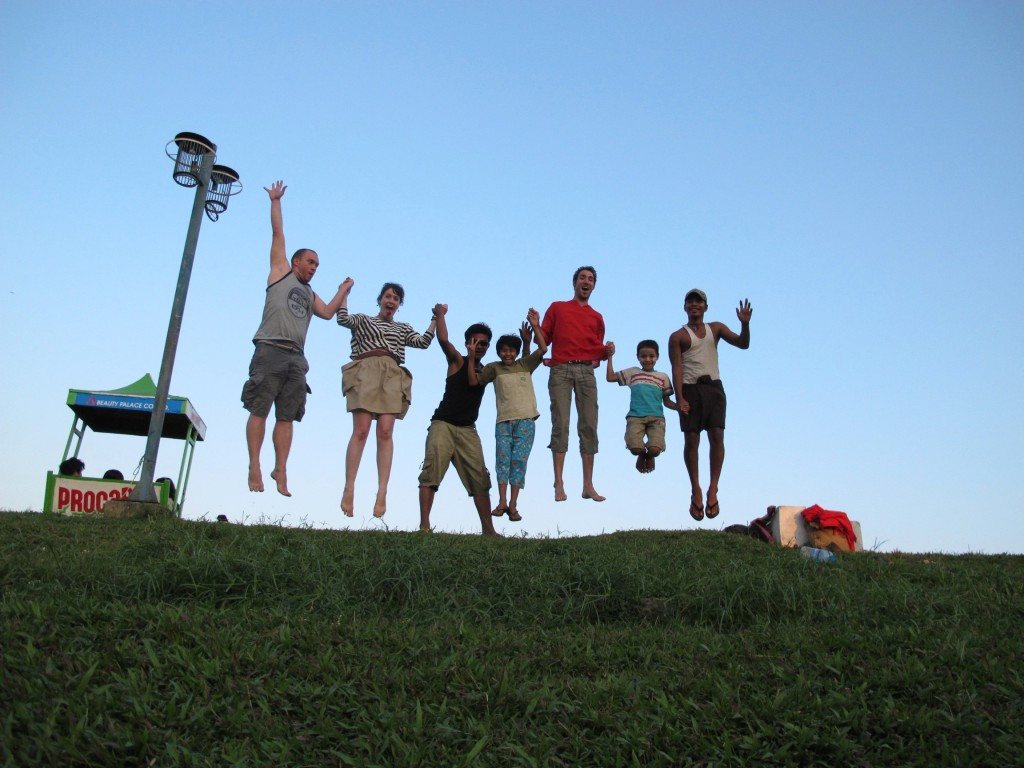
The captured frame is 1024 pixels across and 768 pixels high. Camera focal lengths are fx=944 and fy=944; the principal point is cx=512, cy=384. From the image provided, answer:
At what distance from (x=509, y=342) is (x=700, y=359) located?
6.63 ft

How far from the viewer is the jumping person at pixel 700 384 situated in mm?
9578

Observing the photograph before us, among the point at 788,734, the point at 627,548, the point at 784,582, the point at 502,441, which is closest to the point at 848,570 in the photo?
the point at 784,582

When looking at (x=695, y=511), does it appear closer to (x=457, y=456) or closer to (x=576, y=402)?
(x=576, y=402)

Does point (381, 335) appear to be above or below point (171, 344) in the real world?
above

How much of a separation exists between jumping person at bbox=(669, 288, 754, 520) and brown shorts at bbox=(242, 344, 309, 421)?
3792 mm

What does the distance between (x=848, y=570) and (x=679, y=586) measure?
162 centimetres

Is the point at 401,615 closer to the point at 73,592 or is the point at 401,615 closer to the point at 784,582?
the point at 73,592

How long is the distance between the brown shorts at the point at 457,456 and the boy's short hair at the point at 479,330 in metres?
1.00

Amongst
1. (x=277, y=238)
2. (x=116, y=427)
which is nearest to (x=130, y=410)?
(x=116, y=427)

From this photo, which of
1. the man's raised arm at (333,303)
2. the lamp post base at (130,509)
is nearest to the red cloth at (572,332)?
the man's raised arm at (333,303)

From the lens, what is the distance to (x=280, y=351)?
909 centimetres

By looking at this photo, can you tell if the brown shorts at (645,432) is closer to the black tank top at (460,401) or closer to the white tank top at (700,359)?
the white tank top at (700,359)

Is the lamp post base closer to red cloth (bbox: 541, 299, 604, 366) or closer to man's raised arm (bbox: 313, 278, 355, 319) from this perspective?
man's raised arm (bbox: 313, 278, 355, 319)

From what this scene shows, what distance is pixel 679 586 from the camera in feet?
A: 18.8
